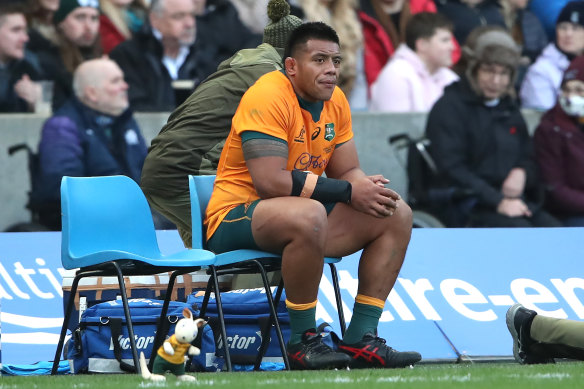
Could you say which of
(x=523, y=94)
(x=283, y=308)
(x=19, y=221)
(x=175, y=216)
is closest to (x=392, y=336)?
(x=283, y=308)

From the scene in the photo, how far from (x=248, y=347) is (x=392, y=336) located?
1007mm

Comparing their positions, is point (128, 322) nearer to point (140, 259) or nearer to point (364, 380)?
point (140, 259)

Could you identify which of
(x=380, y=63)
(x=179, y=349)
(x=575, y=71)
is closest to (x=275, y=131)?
(x=179, y=349)

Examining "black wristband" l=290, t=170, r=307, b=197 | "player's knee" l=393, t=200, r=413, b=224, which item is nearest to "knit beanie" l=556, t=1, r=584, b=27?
"player's knee" l=393, t=200, r=413, b=224

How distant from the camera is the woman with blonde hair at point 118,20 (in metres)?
8.95

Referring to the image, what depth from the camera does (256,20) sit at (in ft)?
30.9

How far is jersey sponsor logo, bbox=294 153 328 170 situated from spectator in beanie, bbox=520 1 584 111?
194 inches

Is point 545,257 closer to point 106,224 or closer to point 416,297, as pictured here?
point 416,297

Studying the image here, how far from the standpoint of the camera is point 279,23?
21.1ft

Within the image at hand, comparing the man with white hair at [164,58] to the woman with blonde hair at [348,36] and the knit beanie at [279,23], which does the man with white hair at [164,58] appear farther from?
the knit beanie at [279,23]

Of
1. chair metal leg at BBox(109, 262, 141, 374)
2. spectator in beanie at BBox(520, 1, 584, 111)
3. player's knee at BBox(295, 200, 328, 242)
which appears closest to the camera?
player's knee at BBox(295, 200, 328, 242)

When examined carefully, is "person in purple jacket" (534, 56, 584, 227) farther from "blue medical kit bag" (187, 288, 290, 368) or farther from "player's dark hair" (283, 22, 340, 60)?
"player's dark hair" (283, 22, 340, 60)

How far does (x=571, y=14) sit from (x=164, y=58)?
377 centimetres

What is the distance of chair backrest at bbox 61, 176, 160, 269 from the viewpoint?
534 centimetres
